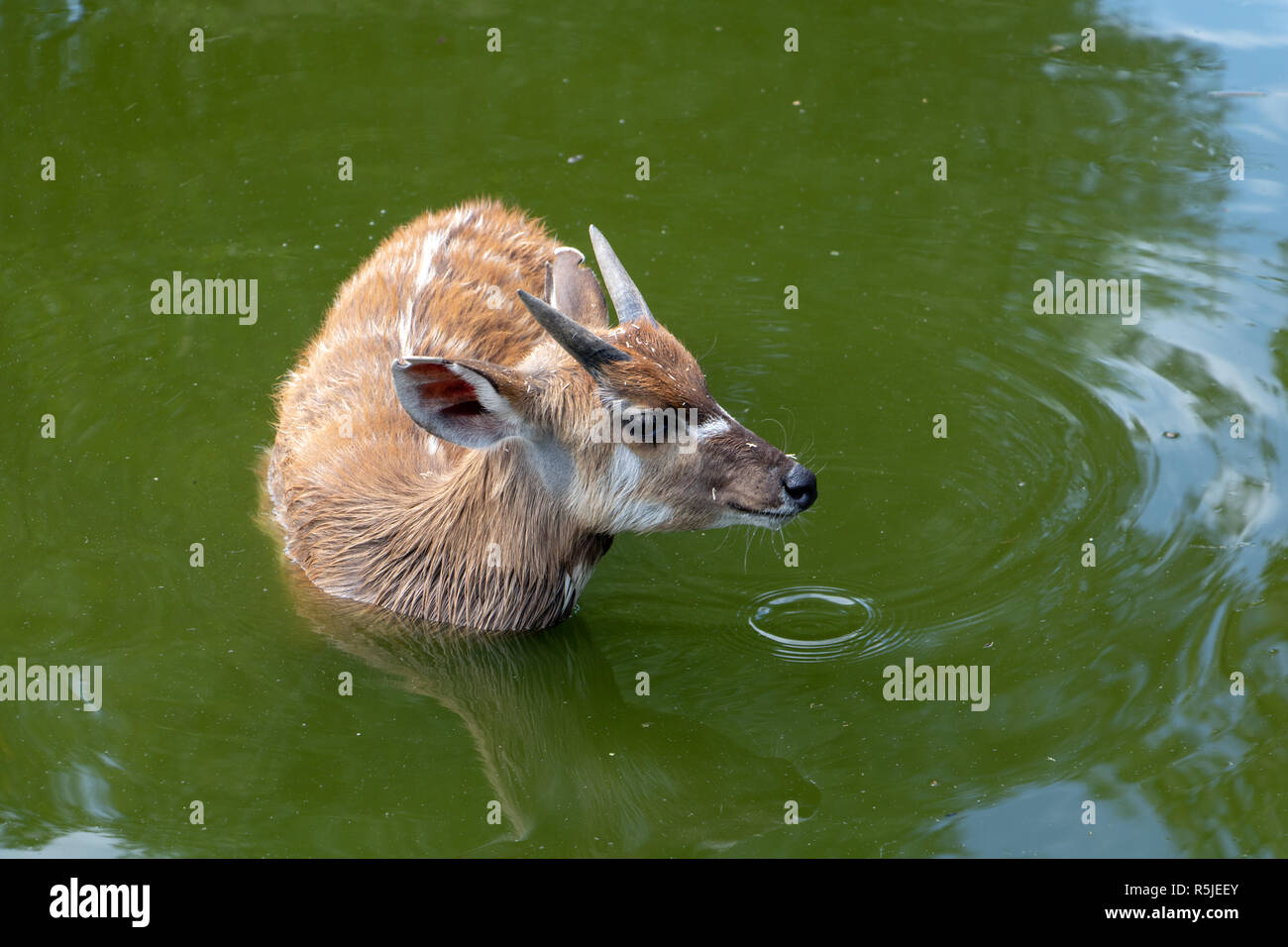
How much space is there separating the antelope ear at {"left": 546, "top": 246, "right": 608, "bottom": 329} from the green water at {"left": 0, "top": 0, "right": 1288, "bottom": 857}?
1.23m

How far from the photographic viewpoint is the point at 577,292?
6.95 meters

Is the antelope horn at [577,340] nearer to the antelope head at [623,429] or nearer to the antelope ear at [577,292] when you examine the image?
the antelope head at [623,429]

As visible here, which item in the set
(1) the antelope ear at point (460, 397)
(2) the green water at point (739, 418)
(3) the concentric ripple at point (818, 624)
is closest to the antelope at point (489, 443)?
(1) the antelope ear at point (460, 397)

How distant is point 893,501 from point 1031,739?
1668 mm

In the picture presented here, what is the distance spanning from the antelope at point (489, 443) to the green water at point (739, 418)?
0.32 meters

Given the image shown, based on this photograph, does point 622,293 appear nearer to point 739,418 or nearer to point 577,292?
point 577,292

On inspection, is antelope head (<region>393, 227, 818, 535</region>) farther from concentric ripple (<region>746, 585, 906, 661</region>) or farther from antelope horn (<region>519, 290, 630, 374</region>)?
concentric ripple (<region>746, 585, 906, 661</region>)

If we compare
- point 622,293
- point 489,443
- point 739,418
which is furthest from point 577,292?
point 739,418

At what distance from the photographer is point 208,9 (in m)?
12.1

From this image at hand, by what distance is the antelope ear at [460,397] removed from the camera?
237 inches

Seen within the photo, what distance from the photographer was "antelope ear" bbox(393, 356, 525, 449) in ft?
19.7

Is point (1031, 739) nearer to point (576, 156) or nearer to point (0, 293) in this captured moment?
point (576, 156)

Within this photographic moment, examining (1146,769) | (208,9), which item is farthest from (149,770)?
(208,9)

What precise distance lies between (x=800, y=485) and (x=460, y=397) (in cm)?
132
